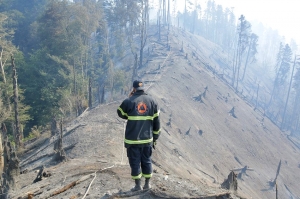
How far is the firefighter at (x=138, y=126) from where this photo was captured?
532 centimetres

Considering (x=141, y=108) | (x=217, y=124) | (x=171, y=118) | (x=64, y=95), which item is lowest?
(x=217, y=124)

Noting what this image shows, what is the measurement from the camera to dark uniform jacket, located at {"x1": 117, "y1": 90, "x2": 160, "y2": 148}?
5316mm

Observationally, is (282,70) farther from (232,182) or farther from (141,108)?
(141,108)

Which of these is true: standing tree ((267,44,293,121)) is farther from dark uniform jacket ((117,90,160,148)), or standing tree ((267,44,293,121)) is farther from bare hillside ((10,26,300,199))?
dark uniform jacket ((117,90,160,148))

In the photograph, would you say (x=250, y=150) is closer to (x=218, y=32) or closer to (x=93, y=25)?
(x=93, y=25)

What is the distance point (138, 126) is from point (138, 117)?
0.56 ft

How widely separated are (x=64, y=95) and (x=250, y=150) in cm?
2355

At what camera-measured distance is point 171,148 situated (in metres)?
20.5

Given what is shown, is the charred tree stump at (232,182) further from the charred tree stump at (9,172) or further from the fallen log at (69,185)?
the charred tree stump at (9,172)

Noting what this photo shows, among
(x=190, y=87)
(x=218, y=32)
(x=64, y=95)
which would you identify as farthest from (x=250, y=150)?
(x=218, y=32)

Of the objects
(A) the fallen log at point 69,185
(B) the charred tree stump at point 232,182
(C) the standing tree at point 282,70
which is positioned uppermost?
(A) the fallen log at point 69,185

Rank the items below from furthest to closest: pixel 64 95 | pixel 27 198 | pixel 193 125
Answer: pixel 193 125 → pixel 64 95 → pixel 27 198

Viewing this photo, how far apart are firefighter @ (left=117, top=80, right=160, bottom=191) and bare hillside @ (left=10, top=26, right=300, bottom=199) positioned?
2.08 feet

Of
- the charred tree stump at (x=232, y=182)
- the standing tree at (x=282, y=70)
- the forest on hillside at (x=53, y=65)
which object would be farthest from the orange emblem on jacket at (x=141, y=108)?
the standing tree at (x=282, y=70)
